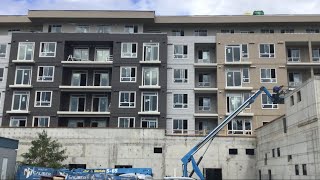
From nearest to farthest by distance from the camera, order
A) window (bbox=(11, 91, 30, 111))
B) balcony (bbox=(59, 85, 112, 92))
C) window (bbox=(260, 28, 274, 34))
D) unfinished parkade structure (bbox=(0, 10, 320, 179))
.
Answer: unfinished parkade structure (bbox=(0, 10, 320, 179)), window (bbox=(11, 91, 30, 111)), balcony (bbox=(59, 85, 112, 92)), window (bbox=(260, 28, 274, 34))

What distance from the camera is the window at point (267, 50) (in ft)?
184

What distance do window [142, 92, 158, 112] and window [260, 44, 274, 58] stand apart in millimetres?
16153

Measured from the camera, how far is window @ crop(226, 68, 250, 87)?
55.2 metres

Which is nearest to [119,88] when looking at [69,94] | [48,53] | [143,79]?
[143,79]

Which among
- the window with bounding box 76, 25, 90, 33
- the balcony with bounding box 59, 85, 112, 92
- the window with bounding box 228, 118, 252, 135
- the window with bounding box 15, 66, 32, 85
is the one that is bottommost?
the window with bounding box 228, 118, 252, 135

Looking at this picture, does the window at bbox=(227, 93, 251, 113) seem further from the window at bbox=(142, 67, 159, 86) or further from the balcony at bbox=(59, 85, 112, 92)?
the balcony at bbox=(59, 85, 112, 92)

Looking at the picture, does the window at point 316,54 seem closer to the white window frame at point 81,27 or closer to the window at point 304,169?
the window at point 304,169

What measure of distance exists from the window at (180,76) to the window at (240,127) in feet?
29.3

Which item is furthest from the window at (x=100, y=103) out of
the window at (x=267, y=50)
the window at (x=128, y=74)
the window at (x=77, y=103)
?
the window at (x=267, y=50)

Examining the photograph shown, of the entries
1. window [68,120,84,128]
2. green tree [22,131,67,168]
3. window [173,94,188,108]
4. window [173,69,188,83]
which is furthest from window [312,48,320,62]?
green tree [22,131,67,168]

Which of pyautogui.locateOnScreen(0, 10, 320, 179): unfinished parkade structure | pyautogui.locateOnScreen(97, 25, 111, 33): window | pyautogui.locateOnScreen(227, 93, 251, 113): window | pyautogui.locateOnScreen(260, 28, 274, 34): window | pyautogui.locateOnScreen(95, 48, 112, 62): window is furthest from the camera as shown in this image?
pyautogui.locateOnScreen(260, 28, 274, 34): window

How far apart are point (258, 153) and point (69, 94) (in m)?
27.0

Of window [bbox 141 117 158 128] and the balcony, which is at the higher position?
the balcony

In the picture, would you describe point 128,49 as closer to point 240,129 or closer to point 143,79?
point 143,79
